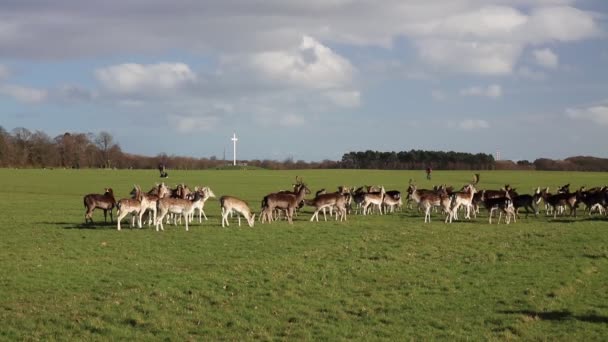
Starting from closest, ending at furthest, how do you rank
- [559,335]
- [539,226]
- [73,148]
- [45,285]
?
[559,335] → [45,285] → [539,226] → [73,148]

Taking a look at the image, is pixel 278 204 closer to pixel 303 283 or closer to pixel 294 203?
pixel 294 203

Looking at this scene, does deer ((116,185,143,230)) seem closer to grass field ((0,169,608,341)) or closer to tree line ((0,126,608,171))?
grass field ((0,169,608,341))

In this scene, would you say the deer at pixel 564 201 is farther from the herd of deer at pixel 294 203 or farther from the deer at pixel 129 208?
the deer at pixel 129 208

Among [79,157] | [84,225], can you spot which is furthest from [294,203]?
[79,157]

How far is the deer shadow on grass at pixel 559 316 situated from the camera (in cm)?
1165

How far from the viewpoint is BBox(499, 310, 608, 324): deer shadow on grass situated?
459 inches

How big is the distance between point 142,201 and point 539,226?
52.2 ft

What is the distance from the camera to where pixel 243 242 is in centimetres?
2098

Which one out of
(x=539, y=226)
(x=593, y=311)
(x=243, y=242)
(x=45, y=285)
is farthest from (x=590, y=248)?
(x=45, y=285)

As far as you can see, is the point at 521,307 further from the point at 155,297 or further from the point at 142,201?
the point at 142,201

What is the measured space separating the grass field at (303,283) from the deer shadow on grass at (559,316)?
0.12ft

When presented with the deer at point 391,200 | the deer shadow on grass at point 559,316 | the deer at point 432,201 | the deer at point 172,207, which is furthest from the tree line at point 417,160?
the deer shadow on grass at point 559,316

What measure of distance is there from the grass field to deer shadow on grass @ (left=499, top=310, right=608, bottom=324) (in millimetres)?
37

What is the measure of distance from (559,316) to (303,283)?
18.0ft
